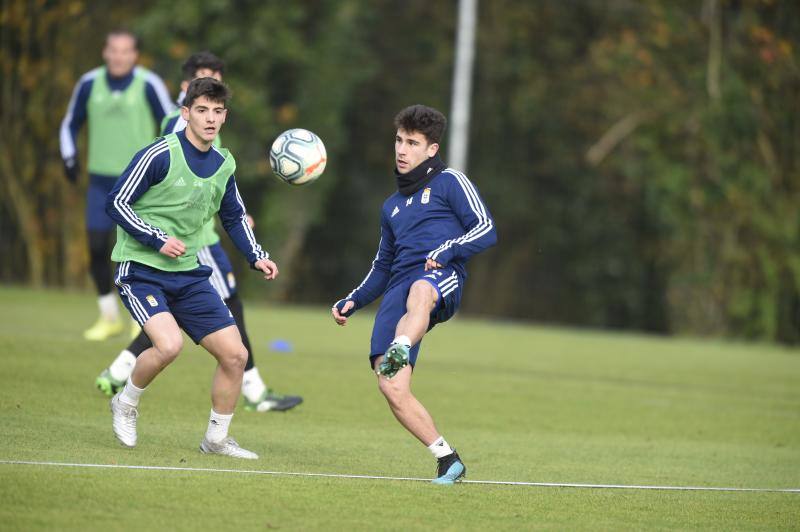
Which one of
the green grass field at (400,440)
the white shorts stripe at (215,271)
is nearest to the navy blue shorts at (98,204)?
the green grass field at (400,440)

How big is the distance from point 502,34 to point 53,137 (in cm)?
785

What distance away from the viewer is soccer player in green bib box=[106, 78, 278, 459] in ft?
21.9

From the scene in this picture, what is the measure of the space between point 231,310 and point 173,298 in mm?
1993

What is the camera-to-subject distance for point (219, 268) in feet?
28.8

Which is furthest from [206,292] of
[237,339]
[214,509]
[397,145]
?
[214,509]

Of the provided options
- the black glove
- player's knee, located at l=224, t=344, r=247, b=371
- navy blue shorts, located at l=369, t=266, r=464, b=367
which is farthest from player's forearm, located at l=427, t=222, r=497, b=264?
the black glove

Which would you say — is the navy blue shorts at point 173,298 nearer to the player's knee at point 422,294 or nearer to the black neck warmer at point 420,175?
the player's knee at point 422,294

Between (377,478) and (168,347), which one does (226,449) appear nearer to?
(168,347)

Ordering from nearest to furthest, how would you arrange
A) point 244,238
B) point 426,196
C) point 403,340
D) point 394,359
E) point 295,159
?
1. point 394,359
2. point 403,340
3. point 426,196
4. point 244,238
5. point 295,159

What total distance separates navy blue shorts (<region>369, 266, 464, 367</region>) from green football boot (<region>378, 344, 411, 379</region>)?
1.28ft

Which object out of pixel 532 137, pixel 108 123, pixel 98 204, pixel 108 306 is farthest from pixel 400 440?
pixel 532 137

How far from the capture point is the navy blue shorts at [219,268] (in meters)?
8.70

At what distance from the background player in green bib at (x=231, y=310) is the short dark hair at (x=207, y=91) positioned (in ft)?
5.84

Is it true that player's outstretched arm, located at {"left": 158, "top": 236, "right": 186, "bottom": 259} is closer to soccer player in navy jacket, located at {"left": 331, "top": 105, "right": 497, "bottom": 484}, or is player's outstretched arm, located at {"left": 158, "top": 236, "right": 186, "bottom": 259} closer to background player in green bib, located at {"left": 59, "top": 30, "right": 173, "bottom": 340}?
soccer player in navy jacket, located at {"left": 331, "top": 105, "right": 497, "bottom": 484}
